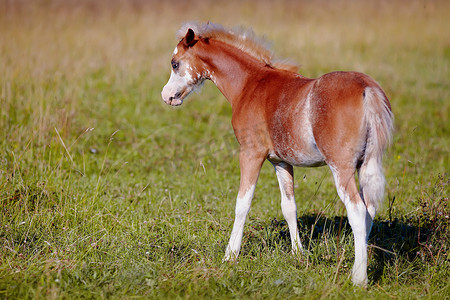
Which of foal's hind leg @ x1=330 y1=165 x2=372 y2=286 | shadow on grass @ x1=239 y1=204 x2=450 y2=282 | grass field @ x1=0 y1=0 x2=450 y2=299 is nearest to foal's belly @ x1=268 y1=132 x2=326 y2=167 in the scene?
foal's hind leg @ x1=330 y1=165 x2=372 y2=286

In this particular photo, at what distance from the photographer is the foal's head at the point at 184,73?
4.71 meters

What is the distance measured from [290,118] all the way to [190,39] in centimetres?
130

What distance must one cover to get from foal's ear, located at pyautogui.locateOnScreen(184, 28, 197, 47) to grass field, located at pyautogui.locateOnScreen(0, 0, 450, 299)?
0.90 m

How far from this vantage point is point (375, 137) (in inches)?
140

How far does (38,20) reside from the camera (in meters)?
13.8

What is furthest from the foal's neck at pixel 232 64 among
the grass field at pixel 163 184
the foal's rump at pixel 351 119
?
the foal's rump at pixel 351 119

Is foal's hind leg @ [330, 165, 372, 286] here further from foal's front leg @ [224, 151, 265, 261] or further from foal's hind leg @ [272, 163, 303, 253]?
foal's hind leg @ [272, 163, 303, 253]

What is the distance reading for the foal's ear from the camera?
4.55m

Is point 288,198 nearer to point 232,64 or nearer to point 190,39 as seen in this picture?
point 232,64

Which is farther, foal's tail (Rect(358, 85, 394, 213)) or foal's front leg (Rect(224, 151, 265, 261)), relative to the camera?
foal's front leg (Rect(224, 151, 265, 261))

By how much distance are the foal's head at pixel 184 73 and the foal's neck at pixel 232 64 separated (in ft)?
0.35

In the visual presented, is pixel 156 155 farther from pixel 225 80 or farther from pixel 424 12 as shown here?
pixel 424 12

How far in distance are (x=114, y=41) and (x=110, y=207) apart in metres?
8.14

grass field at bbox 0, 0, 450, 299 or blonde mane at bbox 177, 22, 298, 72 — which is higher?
blonde mane at bbox 177, 22, 298, 72
